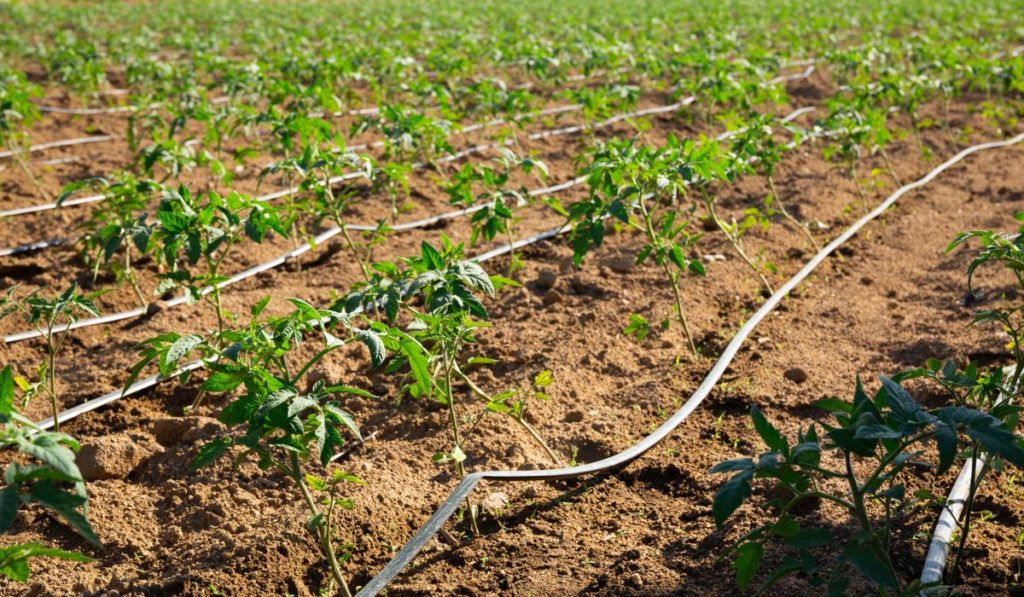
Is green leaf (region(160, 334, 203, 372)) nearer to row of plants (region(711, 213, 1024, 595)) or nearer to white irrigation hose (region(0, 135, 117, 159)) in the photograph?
row of plants (region(711, 213, 1024, 595))

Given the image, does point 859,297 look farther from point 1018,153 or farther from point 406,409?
point 1018,153

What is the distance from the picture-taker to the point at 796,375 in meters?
3.36

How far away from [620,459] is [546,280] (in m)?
1.53

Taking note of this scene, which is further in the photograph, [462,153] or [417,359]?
[462,153]

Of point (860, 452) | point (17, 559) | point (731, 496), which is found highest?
point (860, 452)

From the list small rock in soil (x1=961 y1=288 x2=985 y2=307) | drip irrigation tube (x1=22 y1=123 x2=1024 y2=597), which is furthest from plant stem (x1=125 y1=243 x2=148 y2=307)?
small rock in soil (x1=961 y1=288 x2=985 y2=307)

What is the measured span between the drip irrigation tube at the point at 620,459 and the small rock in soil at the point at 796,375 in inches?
8.4

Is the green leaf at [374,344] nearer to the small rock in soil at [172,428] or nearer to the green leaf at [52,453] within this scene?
the green leaf at [52,453]

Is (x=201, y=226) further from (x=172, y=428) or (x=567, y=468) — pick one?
(x=567, y=468)

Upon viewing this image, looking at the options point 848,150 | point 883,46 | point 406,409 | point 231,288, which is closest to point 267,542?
point 406,409

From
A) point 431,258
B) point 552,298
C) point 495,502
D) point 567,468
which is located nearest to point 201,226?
point 431,258

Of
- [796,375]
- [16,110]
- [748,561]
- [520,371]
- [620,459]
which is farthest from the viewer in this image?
[16,110]

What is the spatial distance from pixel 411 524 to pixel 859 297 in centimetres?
240

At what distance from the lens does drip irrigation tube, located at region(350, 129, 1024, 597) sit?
2242mm
